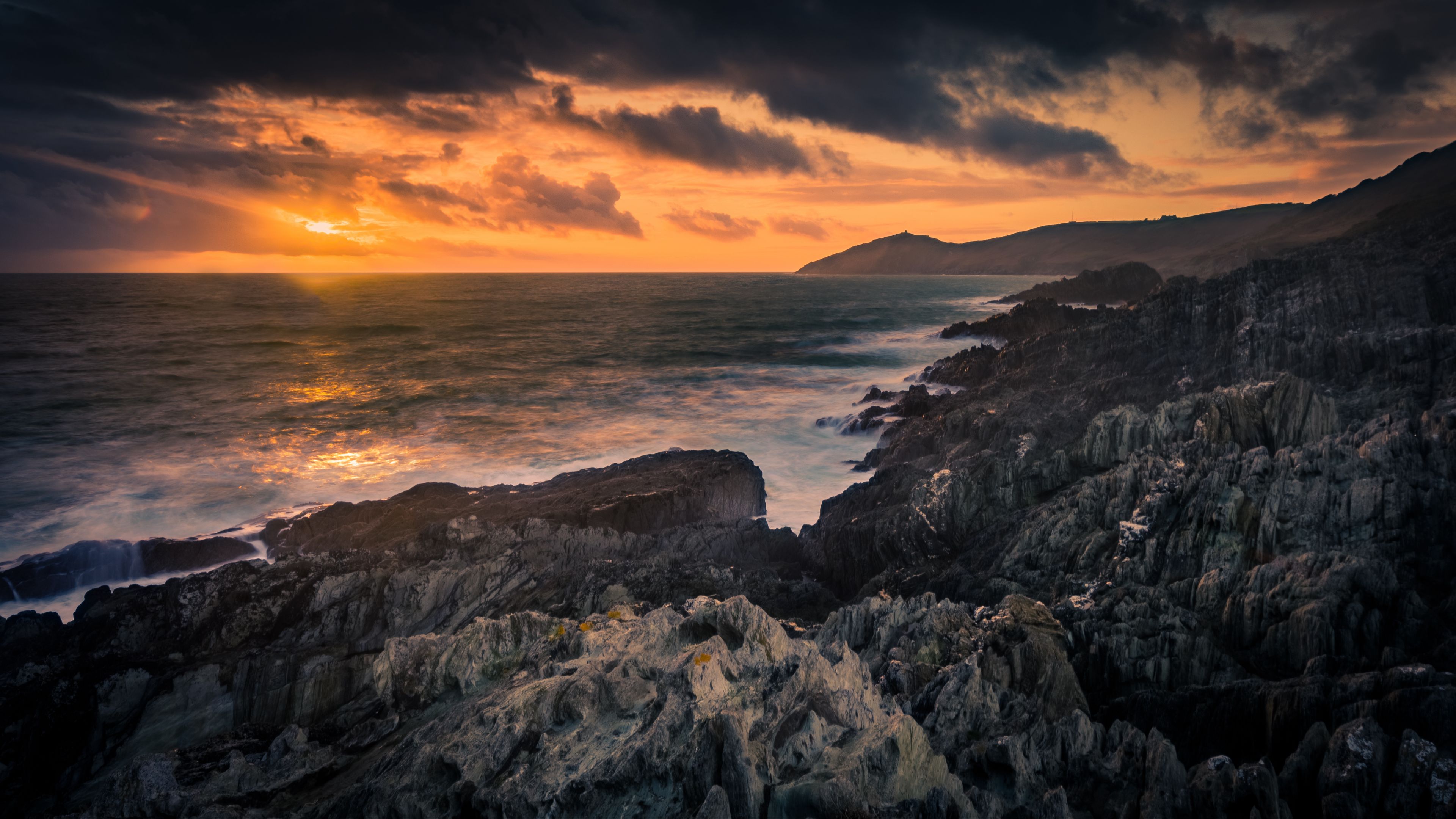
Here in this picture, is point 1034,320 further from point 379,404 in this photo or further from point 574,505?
point 379,404

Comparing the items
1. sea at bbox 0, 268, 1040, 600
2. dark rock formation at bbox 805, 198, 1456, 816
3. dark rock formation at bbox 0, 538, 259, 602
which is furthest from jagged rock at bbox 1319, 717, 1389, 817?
dark rock formation at bbox 0, 538, 259, 602

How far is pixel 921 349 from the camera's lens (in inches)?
2457

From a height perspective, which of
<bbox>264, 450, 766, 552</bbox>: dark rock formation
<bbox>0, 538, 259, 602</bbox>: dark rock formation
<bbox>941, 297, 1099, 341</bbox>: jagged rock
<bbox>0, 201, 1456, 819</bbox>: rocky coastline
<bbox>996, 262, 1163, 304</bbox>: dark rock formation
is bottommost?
<bbox>0, 538, 259, 602</bbox>: dark rock formation

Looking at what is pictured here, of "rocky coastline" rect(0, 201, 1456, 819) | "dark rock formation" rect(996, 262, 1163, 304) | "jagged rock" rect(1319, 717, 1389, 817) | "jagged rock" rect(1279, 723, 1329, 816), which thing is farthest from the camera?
"dark rock formation" rect(996, 262, 1163, 304)

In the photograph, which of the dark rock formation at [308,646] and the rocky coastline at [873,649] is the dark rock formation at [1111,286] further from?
the dark rock formation at [308,646]

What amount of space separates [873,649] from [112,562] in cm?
1940

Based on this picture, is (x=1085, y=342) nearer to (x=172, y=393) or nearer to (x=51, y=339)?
(x=172, y=393)

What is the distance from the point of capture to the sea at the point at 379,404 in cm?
2500

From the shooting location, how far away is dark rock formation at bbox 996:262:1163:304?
3241 inches

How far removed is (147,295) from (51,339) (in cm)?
8032

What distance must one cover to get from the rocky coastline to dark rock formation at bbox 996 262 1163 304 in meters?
72.7

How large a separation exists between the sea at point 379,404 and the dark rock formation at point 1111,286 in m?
10.6

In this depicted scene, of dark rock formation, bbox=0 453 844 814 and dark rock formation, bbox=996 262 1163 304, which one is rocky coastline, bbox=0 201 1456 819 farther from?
dark rock formation, bbox=996 262 1163 304

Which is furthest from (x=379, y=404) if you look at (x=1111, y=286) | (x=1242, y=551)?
(x=1111, y=286)
